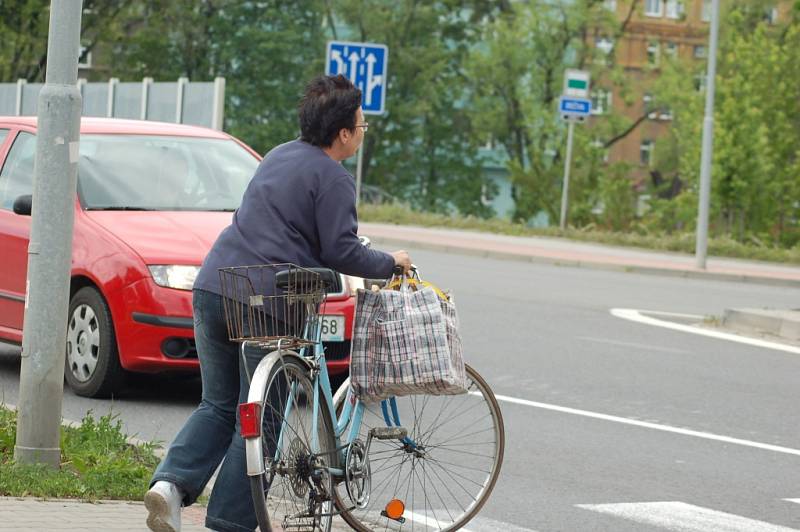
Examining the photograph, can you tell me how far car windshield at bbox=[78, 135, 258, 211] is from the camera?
10273 mm

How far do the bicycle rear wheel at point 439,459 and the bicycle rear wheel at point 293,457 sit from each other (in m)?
0.42

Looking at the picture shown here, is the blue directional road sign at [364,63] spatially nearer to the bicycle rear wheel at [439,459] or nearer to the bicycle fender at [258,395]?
the bicycle rear wheel at [439,459]

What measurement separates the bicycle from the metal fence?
20.0 meters

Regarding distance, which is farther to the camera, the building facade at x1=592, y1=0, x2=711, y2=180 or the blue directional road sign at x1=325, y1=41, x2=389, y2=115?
the building facade at x1=592, y1=0, x2=711, y2=180

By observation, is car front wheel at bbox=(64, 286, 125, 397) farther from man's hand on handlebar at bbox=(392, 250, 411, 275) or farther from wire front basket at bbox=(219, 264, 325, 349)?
wire front basket at bbox=(219, 264, 325, 349)

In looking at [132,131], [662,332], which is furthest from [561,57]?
[132,131]

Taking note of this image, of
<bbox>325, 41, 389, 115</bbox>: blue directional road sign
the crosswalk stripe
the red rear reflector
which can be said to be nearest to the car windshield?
the crosswalk stripe

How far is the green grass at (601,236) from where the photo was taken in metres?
31.1

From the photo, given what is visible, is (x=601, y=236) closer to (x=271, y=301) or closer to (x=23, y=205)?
(x=23, y=205)

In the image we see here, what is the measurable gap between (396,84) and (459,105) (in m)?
7.53

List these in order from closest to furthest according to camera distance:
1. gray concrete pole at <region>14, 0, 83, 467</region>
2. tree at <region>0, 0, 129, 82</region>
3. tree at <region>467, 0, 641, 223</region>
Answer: gray concrete pole at <region>14, 0, 83, 467</region>
tree at <region>0, 0, 129, 82</region>
tree at <region>467, 0, 641, 223</region>

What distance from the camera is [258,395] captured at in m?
4.96

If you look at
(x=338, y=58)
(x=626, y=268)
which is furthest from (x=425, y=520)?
(x=338, y=58)

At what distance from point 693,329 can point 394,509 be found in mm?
10711
